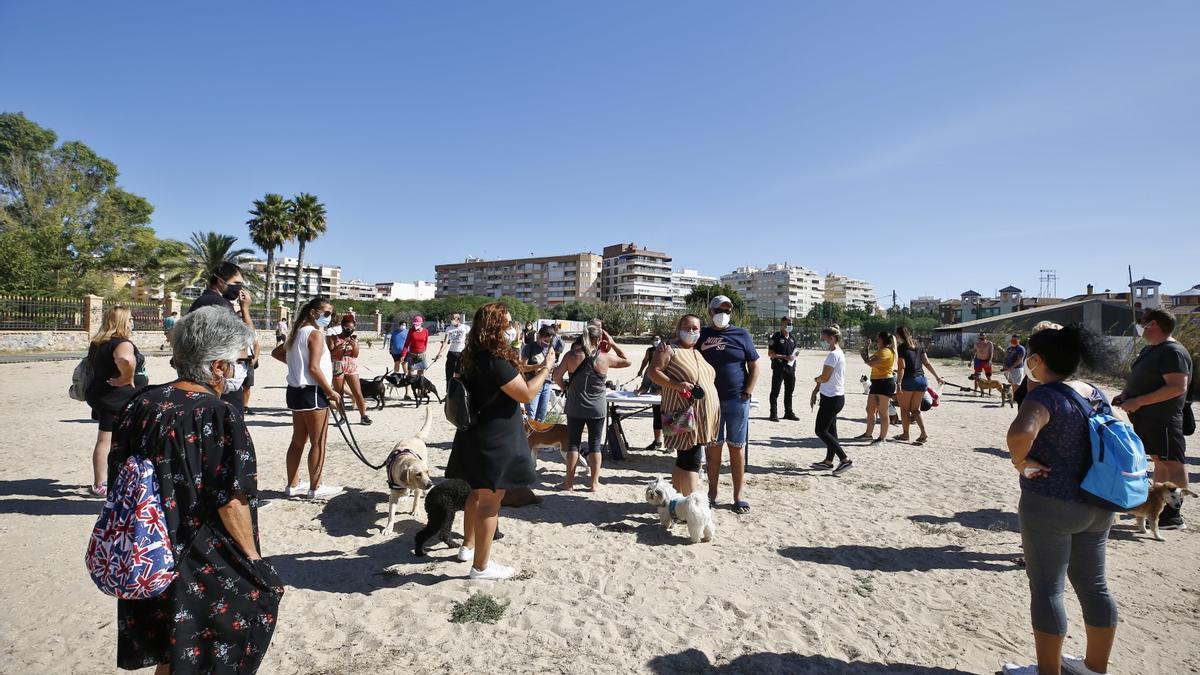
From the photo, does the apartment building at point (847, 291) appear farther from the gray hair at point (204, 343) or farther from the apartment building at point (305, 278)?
the gray hair at point (204, 343)

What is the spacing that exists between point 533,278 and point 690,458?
120748mm

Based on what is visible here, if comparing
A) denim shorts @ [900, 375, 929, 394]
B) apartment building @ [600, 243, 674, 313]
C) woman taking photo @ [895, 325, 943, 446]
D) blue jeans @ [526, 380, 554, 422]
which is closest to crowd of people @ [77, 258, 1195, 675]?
woman taking photo @ [895, 325, 943, 446]

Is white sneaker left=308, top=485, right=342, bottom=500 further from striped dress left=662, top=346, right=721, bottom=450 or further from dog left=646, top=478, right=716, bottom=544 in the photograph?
striped dress left=662, top=346, right=721, bottom=450

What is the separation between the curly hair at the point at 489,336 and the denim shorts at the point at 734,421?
253cm

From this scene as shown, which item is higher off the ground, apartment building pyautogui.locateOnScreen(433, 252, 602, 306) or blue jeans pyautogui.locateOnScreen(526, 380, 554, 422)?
apartment building pyautogui.locateOnScreen(433, 252, 602, 306)

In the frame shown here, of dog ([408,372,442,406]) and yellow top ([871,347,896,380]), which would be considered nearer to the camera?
yellow top ([871,347,896,380])

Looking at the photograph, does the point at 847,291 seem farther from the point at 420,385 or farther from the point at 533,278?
the point at 420,385

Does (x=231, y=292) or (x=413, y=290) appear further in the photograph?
(x=413, y=290)

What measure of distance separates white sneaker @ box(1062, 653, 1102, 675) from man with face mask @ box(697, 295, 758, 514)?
2737mm

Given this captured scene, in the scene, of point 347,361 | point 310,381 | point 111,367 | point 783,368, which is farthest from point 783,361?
point 111,367

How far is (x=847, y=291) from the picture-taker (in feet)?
579

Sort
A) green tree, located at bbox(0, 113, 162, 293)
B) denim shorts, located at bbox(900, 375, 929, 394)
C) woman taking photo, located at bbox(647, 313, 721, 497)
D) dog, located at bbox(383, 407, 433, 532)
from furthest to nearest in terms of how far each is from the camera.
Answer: green tree, located at bbox(0, 113, 162, 293)
denim shorts, located at bbox(900, 375, 929, 394)
woman taking photo, located at bbox(647, 313, 721, 497)
dog, located at bbox(383, 407, 433, 532)

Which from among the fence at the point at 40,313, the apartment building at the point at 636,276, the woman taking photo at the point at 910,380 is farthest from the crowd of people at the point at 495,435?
the apartment building at the point at 636,276

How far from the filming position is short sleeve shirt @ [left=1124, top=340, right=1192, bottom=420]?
4441 mm
